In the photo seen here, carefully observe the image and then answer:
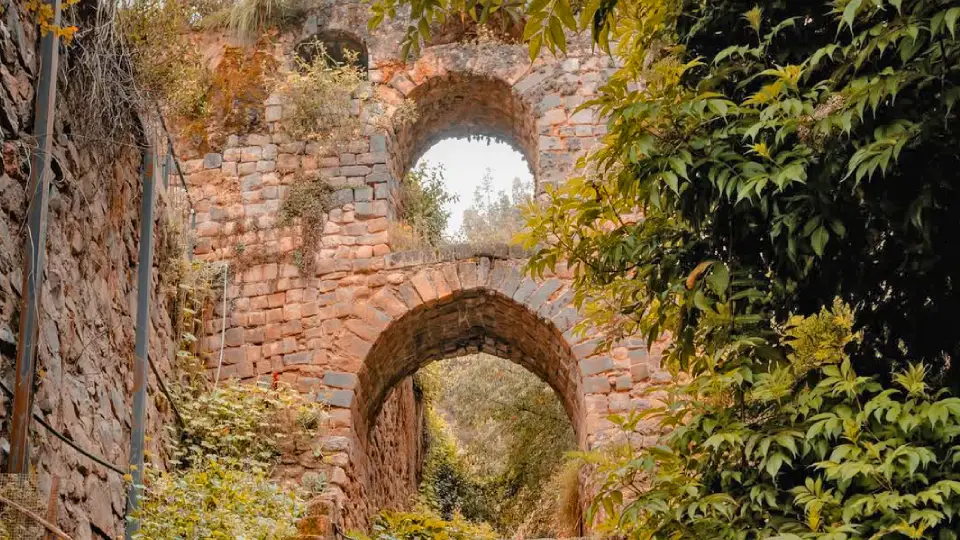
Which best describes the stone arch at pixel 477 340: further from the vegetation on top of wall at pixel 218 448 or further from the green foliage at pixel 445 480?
the green foliage at pixel 445 480

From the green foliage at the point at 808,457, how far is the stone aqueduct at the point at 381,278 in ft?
16.3

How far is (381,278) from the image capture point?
33.2 feet

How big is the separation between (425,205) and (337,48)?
1.85m

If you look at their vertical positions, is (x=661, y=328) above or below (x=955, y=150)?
below

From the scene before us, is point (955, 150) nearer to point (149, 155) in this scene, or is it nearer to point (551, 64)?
point (149, 155)

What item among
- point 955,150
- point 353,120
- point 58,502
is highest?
point 353,120

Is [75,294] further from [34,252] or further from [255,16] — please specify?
[255,16]

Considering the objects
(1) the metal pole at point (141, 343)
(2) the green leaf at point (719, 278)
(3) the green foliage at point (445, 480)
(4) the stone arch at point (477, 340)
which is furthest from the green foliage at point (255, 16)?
(2) the green leaf at point (719, 278)

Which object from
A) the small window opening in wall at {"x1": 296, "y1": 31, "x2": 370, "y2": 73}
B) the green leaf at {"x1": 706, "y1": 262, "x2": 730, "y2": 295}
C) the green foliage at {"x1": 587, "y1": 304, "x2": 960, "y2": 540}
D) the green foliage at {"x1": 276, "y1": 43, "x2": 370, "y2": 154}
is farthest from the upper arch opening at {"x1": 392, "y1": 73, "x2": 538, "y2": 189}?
the green foliage at {"x1": 587, "y1": 304, "x2": 960, "y2": 540}

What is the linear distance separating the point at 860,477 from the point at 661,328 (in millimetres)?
1336

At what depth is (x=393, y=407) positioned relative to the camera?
12.9 metres

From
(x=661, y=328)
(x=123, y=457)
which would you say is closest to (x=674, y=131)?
(x=661, y=328)

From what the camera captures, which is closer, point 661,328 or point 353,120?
point 661,328

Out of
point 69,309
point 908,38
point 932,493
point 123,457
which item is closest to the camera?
point 932,493
